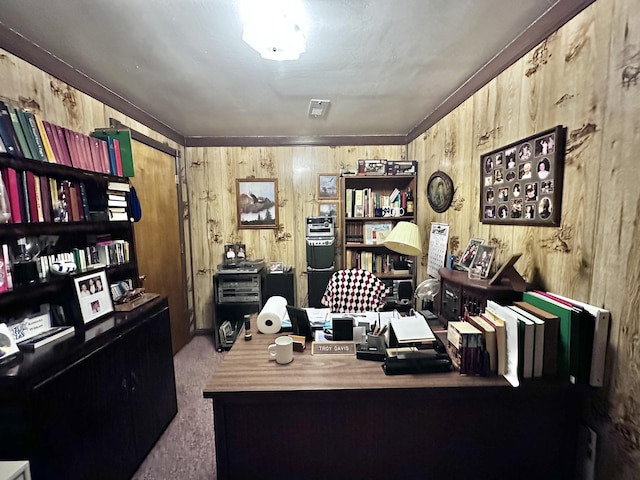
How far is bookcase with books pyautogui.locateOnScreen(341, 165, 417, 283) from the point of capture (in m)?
2.92

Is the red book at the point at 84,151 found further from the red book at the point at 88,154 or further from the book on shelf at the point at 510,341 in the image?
the book on shelf at the point at 510,341

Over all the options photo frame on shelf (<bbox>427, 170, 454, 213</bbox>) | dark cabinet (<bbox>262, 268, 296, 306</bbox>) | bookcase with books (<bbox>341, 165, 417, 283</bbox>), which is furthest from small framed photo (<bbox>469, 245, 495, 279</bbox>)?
dark cabinet (<bbox>262, 268, 296, 306</bbox>)

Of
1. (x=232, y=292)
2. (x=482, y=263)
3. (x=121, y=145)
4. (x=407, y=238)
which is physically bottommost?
(x=232, y=292)

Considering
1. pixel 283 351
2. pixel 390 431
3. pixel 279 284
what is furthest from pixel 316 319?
pixel 279 284

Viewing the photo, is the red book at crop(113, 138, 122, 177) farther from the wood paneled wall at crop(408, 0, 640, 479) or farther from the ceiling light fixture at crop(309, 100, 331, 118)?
the wood paneled wall at crop(408, 0, 640, 479)

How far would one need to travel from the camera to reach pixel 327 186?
10.6 feet

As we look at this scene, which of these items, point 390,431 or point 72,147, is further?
point 72,147

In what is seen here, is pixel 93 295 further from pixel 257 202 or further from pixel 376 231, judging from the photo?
pixel 376 231

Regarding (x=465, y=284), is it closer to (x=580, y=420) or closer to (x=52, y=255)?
(x=580, y=420)

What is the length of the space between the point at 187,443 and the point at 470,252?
2217 mm

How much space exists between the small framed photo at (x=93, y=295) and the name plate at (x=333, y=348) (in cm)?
117

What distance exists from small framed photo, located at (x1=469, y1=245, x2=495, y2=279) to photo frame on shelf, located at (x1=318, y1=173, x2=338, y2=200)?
6.22ft

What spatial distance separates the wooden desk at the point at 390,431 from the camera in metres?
1.11

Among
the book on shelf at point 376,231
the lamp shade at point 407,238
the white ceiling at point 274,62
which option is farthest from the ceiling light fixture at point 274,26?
the book on shelf at point 376,231
